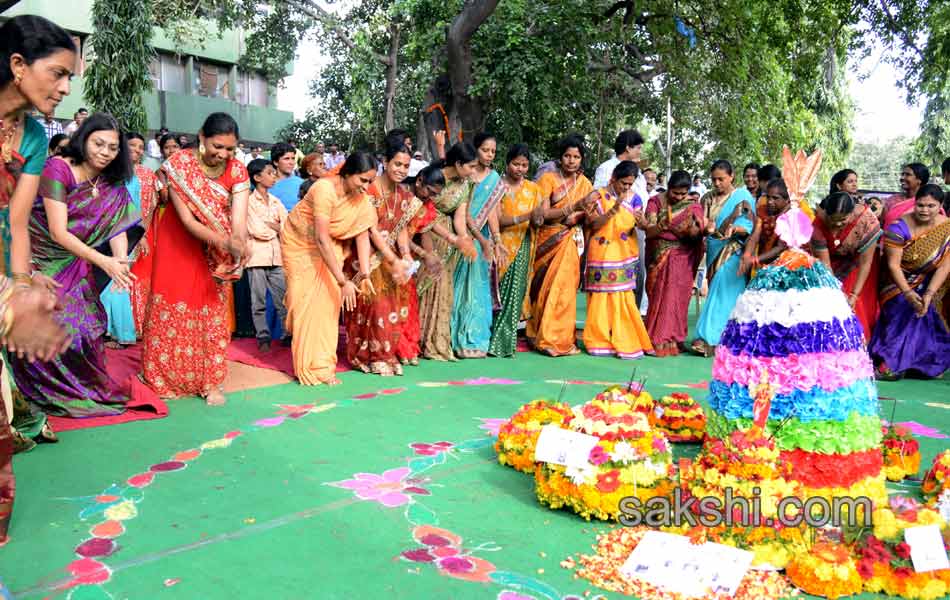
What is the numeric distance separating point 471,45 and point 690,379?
6335 millimetres

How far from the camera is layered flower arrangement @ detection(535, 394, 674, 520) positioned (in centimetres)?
339

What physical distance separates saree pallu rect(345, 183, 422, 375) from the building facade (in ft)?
60.8

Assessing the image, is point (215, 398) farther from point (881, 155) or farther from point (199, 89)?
point (881, 155)

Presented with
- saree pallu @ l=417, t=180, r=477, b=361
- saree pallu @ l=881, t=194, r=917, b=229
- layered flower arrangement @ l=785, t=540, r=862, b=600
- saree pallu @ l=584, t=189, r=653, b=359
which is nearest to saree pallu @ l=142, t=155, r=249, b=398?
saree pallu @ l=417, t=180, r=477, b=361

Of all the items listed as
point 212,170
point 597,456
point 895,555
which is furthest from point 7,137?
point 895,555

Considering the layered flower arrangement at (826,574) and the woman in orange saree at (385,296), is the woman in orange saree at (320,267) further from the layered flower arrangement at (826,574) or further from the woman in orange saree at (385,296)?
the layered flower arrangement at (826,574)

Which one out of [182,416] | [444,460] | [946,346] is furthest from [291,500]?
[946,346]

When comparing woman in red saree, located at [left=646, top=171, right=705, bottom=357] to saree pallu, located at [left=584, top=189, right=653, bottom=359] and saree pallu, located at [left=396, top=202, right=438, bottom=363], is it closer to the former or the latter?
saree pallu, located at [left=584, top=189, right=653, bottom=359]

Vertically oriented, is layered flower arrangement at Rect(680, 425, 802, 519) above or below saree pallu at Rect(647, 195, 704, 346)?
below

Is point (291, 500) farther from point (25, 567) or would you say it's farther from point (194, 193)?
point (194, 193)

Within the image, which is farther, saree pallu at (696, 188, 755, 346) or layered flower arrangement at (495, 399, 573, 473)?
saree pallu at (696, 188, 755, 346)

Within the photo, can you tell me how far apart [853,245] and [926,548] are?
4.44 meters

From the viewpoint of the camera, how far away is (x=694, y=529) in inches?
122

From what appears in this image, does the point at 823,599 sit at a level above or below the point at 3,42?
below
